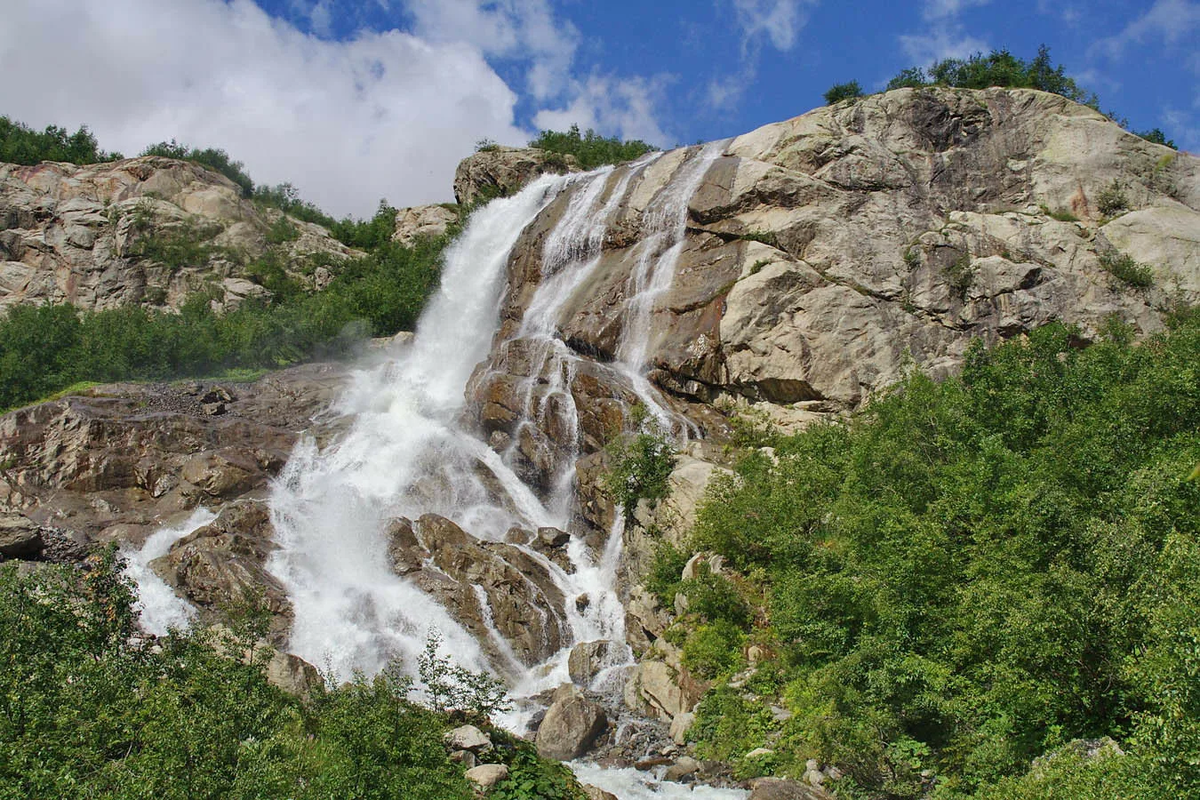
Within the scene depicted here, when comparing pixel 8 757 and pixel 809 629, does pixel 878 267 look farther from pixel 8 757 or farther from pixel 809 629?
pixel 8 757

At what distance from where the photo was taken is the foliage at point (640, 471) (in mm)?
30188

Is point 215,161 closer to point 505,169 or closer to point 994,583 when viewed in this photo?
point 505,169

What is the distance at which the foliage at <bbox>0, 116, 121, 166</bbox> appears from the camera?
70.4m

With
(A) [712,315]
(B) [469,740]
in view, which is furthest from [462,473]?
(B) [469,740]

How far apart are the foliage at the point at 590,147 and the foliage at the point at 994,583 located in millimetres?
44733

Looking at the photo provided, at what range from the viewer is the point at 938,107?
45125mm

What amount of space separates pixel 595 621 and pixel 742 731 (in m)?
9.86

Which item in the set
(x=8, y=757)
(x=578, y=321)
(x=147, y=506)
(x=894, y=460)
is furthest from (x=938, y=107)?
(x=8, y=757)

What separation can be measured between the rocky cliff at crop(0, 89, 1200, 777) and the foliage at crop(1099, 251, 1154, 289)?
0.13 metres

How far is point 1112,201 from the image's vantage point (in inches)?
1628

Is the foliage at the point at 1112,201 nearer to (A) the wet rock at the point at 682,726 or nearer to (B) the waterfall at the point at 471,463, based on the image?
(B) the waterfall at the point at 471,463

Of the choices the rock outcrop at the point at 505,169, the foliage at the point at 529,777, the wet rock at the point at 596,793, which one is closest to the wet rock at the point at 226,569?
the foliage at the point at 529,777

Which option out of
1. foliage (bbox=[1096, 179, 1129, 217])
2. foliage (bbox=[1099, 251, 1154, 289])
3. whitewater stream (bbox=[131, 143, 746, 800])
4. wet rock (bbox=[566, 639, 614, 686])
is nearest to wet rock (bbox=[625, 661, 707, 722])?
whitewater stream (bbox=[131, 143, 746, 800])

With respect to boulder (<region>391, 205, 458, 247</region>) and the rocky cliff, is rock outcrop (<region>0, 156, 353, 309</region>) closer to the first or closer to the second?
boulder (<region>391, 205, 458, 247</region>)
